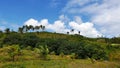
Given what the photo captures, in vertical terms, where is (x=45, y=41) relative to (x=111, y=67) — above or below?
above

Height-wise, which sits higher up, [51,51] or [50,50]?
[50,50]

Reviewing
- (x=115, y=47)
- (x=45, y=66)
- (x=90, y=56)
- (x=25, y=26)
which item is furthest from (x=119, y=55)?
(x=25, y=26)

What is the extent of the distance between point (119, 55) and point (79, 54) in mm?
20773

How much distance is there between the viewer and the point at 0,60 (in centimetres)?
6094

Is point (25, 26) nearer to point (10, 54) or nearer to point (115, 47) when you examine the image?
point (115, 47)

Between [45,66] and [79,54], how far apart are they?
84.5ft

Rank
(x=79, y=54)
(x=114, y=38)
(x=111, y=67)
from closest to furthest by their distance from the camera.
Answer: (x=111, y=67)
(x=79, y=54)
(x=114, y=38)

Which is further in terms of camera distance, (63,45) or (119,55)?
(119,55)

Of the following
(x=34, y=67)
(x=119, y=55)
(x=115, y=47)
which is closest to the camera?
(x=34, y=67)

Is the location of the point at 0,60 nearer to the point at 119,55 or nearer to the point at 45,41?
the point at 45,41

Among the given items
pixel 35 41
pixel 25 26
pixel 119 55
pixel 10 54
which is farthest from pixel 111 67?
pixel 25 26

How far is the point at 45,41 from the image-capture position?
293 ft

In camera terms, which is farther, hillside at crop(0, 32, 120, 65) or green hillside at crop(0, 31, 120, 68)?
hillside at crop(0, 32, 120, 65)

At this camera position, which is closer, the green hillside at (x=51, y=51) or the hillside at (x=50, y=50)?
the green hillside at (x=51, y=51)
